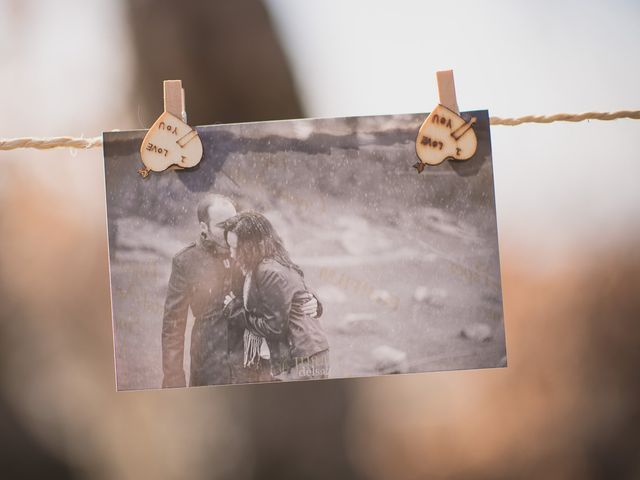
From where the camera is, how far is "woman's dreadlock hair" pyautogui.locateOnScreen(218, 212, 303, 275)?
58cm

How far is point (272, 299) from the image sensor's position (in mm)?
576

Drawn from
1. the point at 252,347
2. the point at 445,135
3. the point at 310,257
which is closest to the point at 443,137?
the point at 445,135

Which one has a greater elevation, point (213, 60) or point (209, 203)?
point (213, 60)

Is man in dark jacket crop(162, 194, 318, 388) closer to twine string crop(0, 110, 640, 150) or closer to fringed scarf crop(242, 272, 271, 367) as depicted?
fringed scarf crop(242, 272, 271, 367)

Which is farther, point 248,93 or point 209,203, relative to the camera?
point 248,93

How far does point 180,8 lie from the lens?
2.56 feet

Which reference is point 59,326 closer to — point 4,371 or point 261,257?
point 4,371

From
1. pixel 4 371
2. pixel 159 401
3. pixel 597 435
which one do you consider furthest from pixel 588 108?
pixel 4 371

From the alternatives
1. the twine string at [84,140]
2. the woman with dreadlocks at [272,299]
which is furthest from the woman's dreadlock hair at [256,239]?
the twine string at [84,140]

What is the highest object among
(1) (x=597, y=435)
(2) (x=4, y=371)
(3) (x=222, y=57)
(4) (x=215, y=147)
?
(3) (x=222, y=57)

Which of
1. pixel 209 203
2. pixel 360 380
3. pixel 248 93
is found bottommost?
pixel 360 380

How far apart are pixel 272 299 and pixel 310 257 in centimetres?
6

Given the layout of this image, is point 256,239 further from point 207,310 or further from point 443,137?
point 443,137

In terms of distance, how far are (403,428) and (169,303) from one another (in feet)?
1.25
